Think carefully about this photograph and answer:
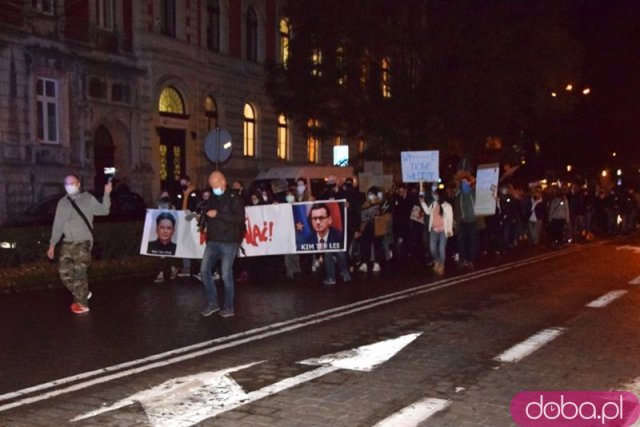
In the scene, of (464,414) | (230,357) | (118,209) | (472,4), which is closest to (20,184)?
(118,209)

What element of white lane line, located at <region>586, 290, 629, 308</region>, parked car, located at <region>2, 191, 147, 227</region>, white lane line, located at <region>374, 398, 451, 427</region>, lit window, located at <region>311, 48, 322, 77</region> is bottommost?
white lane line, located at <region>586, 290, 629, 308</region>

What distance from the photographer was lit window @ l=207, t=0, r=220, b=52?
3144 cm

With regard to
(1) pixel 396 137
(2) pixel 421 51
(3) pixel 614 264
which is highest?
(2) pixel 421 51

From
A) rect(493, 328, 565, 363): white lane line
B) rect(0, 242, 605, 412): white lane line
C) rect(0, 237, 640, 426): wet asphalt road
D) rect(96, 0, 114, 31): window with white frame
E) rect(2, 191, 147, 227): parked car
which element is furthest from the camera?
rect(96, 0, 114, 31): window with white frame

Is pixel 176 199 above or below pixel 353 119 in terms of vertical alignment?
below

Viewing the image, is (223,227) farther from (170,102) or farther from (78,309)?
(170,102)

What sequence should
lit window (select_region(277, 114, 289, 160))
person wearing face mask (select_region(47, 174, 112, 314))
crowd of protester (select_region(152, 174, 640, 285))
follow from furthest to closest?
lit window (select_region(277, 114, 289, 160))
crowd of protester (select_region(152, 174, 640, 285))
person wearing face mask (select_region(47, 174, 112, 314))

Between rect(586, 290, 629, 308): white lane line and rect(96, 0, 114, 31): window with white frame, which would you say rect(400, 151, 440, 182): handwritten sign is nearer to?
rect(586, 290, 629, 308): white lane line

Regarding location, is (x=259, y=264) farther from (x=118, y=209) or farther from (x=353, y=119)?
(x=353, y=119)

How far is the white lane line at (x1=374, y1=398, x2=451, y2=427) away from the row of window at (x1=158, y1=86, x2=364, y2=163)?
23.1 metres

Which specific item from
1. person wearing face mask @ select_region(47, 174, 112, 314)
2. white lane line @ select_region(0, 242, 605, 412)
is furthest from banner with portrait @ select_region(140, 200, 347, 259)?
person wearing face mask @ select_region(47, 174, 112, 314)

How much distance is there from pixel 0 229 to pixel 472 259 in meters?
9.16

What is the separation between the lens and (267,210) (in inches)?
557

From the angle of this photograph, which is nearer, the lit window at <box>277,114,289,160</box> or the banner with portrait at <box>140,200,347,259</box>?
the banner with portrait at <box>140,200,347,259</box>
